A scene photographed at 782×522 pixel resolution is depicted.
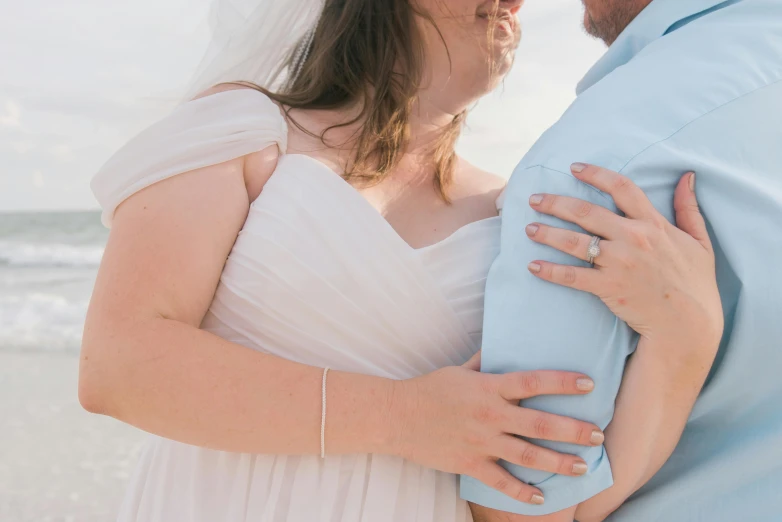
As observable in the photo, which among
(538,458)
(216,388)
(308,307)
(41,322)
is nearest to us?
(538,458)

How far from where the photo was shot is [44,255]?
58.5 ft

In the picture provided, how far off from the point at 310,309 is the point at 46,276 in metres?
15.4

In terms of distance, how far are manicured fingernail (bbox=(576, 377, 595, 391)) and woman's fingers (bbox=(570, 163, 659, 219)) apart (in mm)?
346

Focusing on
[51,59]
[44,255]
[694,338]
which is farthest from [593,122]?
[51,59]

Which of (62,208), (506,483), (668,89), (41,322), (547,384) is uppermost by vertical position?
(668,89)

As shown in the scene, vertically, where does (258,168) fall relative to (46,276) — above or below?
above

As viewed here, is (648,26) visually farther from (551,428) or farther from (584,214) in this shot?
(551,428)

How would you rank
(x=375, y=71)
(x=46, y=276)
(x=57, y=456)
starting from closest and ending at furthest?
(x=375, y=71) < (x=57, y=456) < (x=46, y=276)

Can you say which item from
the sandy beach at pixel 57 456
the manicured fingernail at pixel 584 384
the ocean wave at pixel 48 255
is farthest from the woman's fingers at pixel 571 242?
the ocean wave at pixel 48 255

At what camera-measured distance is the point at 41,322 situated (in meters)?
11.4

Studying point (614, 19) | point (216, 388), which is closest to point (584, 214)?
point (614, 19)

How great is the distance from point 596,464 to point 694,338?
0.34 meters

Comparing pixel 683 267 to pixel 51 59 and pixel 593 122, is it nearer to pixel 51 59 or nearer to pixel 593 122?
pixel 593 122

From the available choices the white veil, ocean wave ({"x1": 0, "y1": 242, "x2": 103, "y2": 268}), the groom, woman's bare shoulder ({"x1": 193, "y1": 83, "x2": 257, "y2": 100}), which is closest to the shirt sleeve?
the groom
